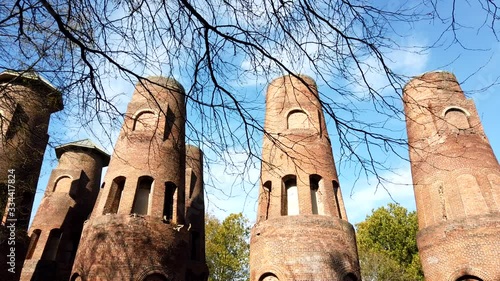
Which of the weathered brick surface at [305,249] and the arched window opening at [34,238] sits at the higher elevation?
the arched window opening at [34,238]

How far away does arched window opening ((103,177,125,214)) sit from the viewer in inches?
553

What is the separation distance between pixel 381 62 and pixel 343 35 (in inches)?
16.6

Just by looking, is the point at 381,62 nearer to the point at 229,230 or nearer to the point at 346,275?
the point at 346,275

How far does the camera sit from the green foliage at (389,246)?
2686cm

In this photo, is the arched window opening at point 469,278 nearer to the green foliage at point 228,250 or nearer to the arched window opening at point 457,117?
the arched window opening at point 457,117

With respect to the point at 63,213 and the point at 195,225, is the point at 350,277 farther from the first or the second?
the point at 63,213

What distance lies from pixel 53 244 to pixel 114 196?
880cm

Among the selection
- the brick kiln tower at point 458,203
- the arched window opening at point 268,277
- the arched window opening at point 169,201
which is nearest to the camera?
the arched window opening at point 268,277

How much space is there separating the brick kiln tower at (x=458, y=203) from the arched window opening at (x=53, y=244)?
17132 mm

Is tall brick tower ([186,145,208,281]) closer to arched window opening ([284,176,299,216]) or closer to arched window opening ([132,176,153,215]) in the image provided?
arched window opening ([132,176,153,215])

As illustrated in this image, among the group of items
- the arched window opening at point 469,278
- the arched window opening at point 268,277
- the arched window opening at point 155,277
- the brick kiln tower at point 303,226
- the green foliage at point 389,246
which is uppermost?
the green foliage at point 389,246

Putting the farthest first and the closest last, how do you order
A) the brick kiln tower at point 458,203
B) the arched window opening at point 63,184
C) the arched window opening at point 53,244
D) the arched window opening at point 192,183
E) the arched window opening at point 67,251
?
the arched window opening at point 192,183
the arched window opening at point 63,184
the arched window opening at point 67,251
the arched window opening at point 53,244
the brick kiln tower at point 458,203

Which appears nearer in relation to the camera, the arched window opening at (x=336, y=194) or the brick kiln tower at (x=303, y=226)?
the brick kiln tower at (x=303, y=226)

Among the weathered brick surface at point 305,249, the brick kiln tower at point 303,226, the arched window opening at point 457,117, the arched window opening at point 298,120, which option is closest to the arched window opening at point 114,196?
the brick kiln tower at point 303,226
